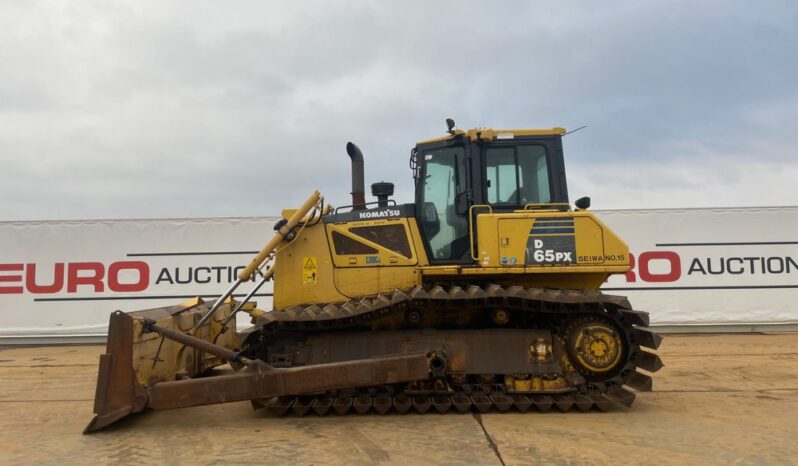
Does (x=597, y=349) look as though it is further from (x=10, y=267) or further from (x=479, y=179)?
(x=10, y=267)

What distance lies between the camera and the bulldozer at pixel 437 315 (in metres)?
5.54

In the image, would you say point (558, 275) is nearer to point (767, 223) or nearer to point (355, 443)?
point (355, 443)

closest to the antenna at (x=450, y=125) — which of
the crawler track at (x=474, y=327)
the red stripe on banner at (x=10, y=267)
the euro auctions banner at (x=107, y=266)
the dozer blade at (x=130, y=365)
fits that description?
the crawler track at (x=474, y=327)

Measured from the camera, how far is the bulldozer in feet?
18.2

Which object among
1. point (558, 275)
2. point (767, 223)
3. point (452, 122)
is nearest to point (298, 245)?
point (452, 122)

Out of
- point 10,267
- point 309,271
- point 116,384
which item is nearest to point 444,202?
point 309,271

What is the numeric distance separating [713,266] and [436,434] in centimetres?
1057

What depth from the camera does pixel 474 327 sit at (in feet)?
20.0

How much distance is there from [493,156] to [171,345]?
4550 millimetres

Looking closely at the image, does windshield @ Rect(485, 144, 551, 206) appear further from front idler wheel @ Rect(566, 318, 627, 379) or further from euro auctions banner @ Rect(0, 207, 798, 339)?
euro auctions banner @ Rect(0, 207, 798, 339)

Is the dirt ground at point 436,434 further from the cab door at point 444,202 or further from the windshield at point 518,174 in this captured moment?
the windshield at point 518,174

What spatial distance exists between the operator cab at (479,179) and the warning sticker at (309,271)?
4.56 feet

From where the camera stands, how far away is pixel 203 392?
5453 millimetres

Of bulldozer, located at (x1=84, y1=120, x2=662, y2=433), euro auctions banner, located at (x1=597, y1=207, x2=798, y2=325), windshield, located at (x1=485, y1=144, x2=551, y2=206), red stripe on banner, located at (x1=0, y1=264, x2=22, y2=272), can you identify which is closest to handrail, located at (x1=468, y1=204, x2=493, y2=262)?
bulldozer, located at (x1=84, y1=120, x2=662, y2=433)
